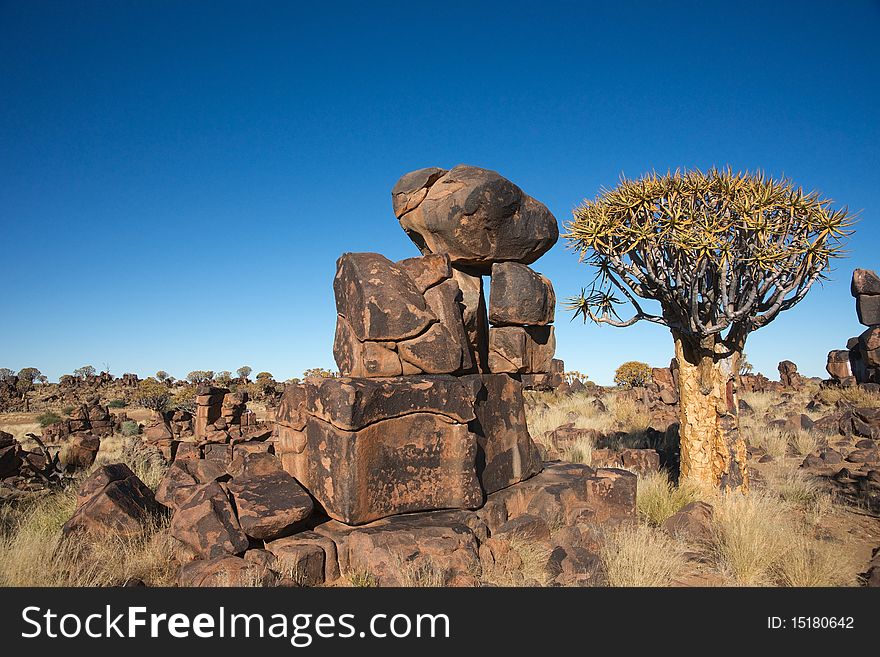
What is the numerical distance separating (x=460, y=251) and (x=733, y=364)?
4390 mm

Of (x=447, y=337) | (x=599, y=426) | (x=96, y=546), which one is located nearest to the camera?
(x=96, y=546)

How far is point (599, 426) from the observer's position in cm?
1566

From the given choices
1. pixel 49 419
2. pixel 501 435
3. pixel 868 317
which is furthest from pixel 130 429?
pixel 868 317

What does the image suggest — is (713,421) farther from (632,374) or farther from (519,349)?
(632,374)

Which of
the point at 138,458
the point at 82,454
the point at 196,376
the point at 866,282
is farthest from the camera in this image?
the point at 196,376

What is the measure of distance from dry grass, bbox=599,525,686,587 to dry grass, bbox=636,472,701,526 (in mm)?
922

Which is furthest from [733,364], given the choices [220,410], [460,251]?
[220,410]

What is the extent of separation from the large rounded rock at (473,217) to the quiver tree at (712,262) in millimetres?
1957

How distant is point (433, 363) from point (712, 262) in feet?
15.2

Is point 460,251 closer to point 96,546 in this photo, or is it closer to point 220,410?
point 96,546

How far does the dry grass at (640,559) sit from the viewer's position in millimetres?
4746

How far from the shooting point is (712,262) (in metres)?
7.96

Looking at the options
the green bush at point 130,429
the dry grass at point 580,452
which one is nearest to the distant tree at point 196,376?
the green bush at point 130,429

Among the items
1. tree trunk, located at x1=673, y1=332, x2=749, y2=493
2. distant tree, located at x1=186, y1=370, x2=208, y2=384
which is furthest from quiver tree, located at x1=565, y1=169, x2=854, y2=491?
distant tree, located at x1=186, y1=370, x2=208, y2=384
